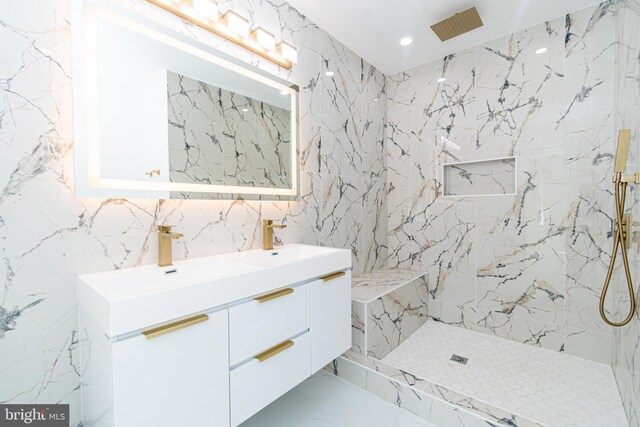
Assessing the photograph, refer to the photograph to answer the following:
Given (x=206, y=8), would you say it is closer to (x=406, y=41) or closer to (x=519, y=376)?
(x=406, y=41)

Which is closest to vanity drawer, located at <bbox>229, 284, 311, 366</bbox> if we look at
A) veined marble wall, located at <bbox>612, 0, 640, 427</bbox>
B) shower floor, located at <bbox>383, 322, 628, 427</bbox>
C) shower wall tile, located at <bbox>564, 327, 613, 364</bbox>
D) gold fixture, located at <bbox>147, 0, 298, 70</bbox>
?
shower floor, located at <bbox>383, 322, 628, 427</bbox>

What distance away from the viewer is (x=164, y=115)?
4.71ft

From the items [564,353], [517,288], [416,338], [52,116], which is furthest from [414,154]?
[52,116]

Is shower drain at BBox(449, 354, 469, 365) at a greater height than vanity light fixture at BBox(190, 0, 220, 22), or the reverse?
vanity light fixture at BBox(190, 0, 220, 22)

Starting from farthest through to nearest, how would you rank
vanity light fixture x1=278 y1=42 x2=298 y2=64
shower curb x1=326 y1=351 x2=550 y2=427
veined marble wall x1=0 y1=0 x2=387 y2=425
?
1. vanity light fixture x1=278 y1=42 x2=298 y2=64
2. shower curb x1=326 y1=351 x2=550 y2=427
3. veined marble wall x1=0 y1=0 x2=387 y2=425

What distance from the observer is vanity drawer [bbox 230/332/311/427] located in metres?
1.20

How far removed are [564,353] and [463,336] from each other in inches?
27.3


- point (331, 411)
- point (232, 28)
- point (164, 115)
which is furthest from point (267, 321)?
point (232, 28)

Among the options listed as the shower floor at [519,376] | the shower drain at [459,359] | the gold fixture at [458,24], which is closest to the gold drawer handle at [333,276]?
the shower floor at [519,376]

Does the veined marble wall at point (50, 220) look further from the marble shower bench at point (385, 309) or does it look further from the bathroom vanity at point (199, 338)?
the marble shower bench at point (385, 309)

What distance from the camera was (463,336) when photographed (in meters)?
2.56

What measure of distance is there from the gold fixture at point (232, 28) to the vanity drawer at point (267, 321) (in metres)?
1.46

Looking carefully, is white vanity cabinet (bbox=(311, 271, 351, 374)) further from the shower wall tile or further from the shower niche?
the shower wall tile

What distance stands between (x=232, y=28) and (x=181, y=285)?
1.45 metres
